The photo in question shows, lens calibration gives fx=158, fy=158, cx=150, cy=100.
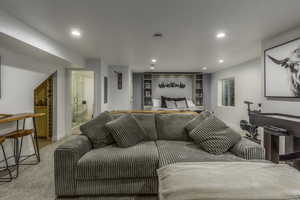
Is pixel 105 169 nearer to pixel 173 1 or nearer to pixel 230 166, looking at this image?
pixel 230 166

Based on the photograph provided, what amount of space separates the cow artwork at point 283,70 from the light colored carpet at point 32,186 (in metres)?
2.75

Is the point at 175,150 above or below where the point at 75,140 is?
below

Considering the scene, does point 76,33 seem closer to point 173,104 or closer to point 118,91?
point 118,91

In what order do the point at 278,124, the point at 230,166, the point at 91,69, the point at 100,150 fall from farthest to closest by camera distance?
the point at 91,69, the point at 278,124, the point at 100,150, the point at 230,166

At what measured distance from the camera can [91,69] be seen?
16.0 ft

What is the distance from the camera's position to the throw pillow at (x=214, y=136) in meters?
1.97

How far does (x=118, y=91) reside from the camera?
6121 mm

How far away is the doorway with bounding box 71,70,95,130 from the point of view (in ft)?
22.2

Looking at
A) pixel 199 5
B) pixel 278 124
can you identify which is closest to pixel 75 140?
pixel 199 5

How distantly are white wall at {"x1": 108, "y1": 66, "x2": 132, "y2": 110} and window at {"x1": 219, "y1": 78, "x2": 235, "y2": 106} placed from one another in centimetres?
424

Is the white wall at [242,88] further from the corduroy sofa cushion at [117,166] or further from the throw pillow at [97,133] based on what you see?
the throw pillow at [97,133]

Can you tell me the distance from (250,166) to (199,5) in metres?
1.87

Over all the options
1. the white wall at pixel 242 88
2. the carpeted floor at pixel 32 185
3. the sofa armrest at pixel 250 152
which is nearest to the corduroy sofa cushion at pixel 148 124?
the sofa armrest at pixel 250 152

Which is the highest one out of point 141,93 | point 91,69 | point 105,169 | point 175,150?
point 91,69
